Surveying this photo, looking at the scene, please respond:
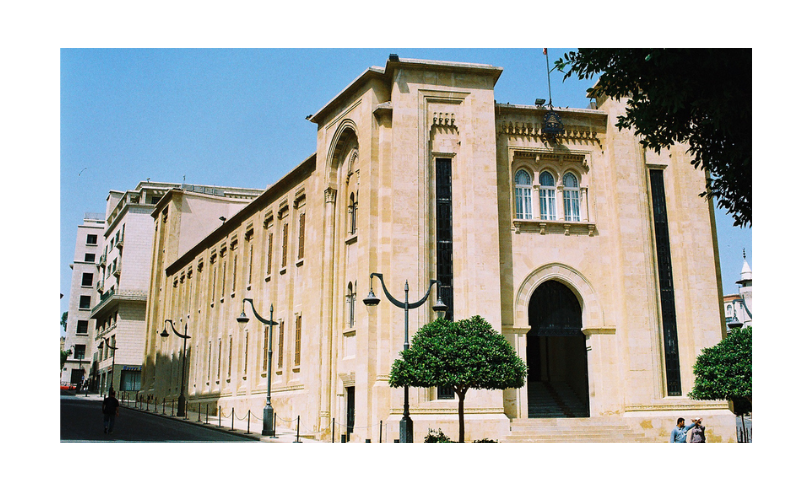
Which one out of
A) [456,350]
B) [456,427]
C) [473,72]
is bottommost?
[456,427]

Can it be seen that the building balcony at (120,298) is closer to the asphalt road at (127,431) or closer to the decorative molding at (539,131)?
the asphalt road at (127,431)

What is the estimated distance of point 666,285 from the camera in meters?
26.3

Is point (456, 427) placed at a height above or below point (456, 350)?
below

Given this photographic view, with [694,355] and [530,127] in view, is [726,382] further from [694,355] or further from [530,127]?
[530,127]

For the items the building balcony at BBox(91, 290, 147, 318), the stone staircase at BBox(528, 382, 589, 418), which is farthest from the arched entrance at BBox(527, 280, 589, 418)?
the building balcony at BBox(91, 290, 147, 318)

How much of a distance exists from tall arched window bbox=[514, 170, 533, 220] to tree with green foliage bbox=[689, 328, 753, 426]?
746cm

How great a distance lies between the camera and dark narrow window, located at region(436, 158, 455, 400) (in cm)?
2472

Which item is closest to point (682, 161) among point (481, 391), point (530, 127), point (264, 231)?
point (530, 127)

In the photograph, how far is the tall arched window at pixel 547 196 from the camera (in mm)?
26922

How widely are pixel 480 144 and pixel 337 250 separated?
7.37 metres

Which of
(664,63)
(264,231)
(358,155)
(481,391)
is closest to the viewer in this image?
(664,63)

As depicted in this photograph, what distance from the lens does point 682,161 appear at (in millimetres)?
26891

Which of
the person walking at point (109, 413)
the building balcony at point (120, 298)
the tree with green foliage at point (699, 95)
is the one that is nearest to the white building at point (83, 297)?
the building balcony at point (120, 298)

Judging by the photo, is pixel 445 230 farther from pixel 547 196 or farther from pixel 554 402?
pixel 554 402
